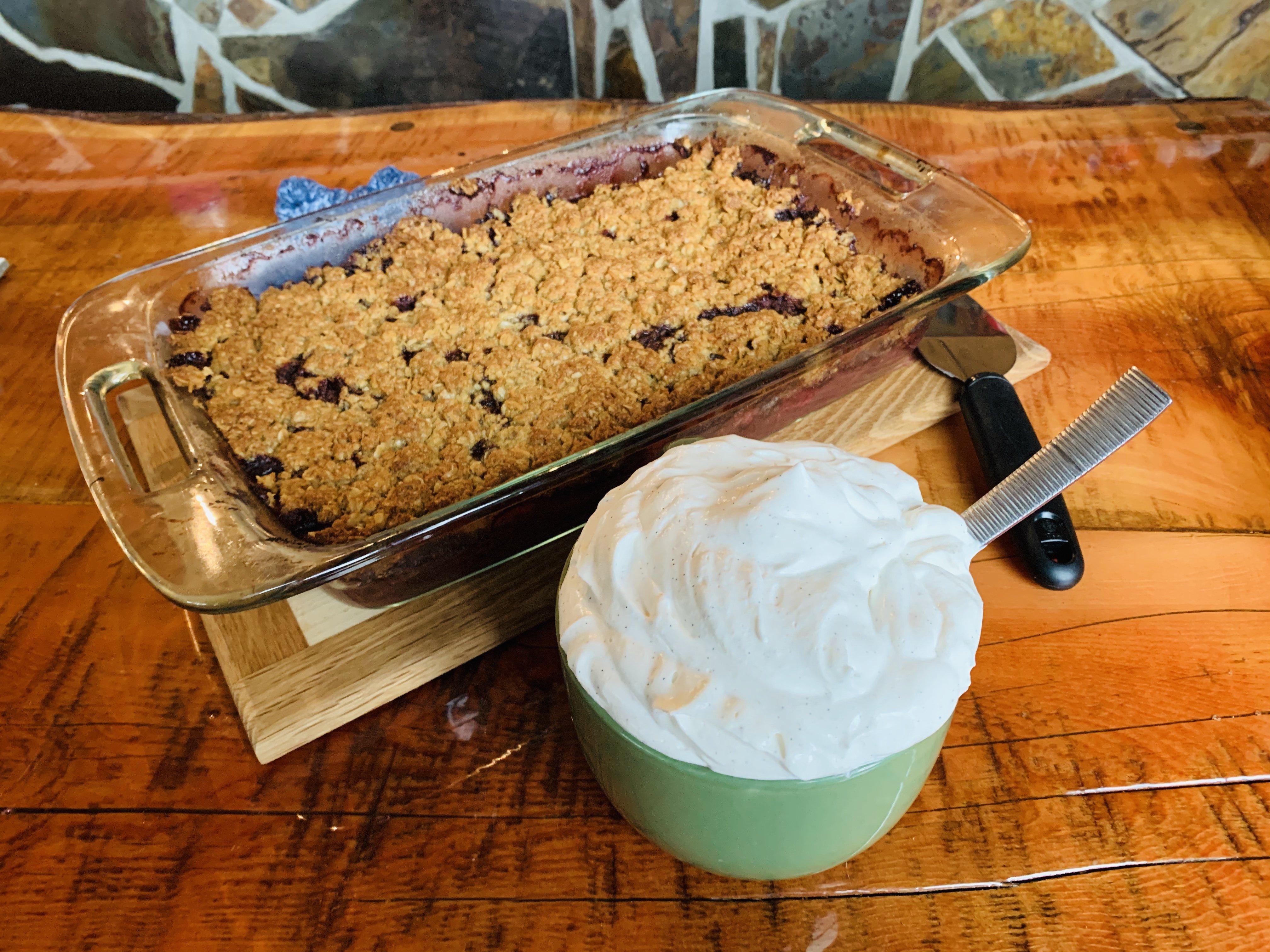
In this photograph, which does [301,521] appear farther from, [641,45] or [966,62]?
[966,62]

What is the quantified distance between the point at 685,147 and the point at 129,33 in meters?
1.66

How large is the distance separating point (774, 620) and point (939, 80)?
6.48 ft

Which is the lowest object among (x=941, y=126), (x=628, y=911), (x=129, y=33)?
(x=628, y=911)

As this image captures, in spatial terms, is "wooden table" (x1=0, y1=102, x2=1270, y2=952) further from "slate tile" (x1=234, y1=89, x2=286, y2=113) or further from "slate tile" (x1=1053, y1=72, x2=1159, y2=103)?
"slate tile" (x1=234, y1=89, x2=286, y2=113)

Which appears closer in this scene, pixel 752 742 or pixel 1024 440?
pixel 752 742

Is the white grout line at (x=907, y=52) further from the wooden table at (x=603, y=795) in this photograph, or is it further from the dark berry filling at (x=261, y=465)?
the dark berry filling at (x=261, y=465)

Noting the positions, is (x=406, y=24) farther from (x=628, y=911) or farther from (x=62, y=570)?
(x=628, y=911)

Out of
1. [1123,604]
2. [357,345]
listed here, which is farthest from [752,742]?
[357,345]

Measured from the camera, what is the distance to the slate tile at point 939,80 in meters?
2.00

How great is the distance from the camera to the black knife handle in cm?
75

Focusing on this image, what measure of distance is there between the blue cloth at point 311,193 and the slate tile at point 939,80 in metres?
1.37

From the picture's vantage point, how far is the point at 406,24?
6.61ft

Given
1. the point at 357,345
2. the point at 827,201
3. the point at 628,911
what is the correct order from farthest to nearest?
the point at 827,201 → the point at 357,345 → the point at 628,911

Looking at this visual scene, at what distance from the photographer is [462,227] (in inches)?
40.9
